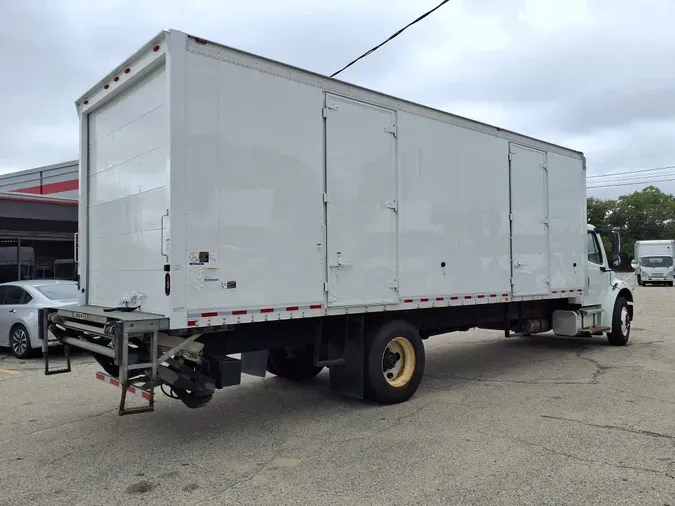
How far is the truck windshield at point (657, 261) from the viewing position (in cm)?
3650

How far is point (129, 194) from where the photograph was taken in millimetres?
5746

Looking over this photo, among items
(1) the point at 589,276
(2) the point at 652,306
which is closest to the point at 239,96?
(1) the point at 589,276

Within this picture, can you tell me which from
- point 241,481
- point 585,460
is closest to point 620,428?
point 585,460

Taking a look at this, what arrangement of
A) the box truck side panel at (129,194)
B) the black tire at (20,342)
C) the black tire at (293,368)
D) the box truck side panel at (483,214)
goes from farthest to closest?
the black tire at (20,342)
the box truck side panel at (483,214)
the black tire at (293,368)
the box truck side panel at (129,194)

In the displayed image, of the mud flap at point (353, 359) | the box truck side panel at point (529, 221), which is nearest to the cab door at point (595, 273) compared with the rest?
the box truck side panel at point (529, 221)

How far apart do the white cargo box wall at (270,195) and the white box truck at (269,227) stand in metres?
0.02

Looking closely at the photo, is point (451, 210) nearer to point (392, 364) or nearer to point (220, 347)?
point (392, 364)

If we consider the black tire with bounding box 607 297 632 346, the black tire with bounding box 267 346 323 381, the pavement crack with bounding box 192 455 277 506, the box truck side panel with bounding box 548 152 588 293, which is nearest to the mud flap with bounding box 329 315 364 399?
the black tire with bounding box 267 346 323 381

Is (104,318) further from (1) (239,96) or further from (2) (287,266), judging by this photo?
(1) (239,96)

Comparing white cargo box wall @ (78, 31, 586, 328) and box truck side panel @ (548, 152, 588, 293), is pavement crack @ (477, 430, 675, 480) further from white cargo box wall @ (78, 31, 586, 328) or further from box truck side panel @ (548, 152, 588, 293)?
box truck side panel @ (548, 152, 588, 293)

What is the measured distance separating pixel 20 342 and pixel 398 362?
Answer: 7.55 m

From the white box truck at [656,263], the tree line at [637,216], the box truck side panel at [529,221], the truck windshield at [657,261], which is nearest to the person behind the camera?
the box truck side panel at [529,221]

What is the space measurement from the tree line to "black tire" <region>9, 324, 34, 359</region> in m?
81.1

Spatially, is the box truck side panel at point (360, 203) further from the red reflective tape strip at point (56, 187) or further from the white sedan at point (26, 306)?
the red reflective tape strip at point (56, 187)
